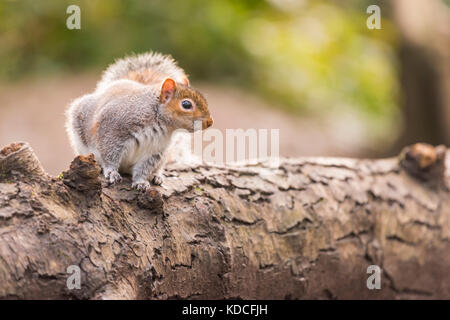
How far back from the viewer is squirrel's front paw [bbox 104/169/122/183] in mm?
2328

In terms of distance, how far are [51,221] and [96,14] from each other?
5.58 metres

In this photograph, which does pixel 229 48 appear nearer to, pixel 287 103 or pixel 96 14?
pixel 287 103

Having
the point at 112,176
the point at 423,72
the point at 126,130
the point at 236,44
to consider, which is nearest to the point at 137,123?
the point at 126,130

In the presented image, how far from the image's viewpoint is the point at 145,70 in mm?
3102

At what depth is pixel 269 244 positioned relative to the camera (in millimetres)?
2543

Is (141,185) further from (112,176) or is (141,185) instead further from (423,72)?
(423,72)

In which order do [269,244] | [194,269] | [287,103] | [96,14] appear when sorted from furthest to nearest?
[287,103] → [96,14] → [269,244] → [194,269]

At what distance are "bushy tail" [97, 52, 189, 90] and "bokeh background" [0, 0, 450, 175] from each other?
324 centimetres

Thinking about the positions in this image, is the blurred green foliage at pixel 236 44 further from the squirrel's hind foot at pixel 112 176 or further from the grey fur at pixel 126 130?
the squirrel's hind foot at pixel 112 176

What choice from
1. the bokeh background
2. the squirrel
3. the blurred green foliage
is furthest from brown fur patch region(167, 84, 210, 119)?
the blurred green foliage

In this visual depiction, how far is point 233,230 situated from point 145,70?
1.06m

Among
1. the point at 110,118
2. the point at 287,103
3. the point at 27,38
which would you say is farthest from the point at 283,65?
the point at 110,118

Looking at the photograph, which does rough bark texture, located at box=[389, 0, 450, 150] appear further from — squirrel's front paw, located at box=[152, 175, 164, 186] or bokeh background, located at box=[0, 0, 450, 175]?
squirrel's front paw, located at box=[152, 175, 164, 186]

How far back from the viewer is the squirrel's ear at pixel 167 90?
8.55 feet
